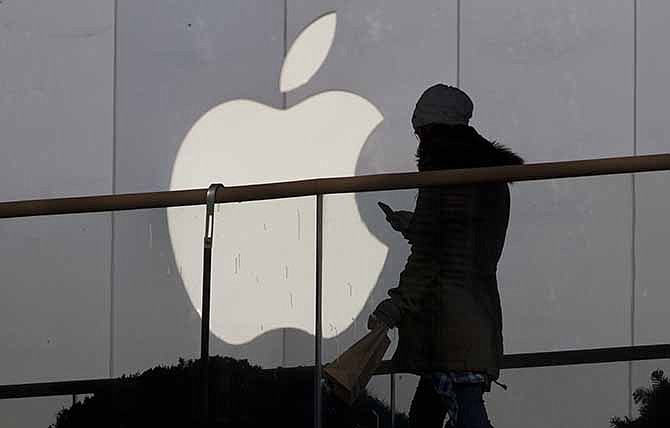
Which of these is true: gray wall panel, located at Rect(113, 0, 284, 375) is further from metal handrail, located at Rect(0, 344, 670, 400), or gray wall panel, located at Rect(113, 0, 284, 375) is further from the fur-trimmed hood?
metal handrail, located at Rect(0, 344, 670, 400)

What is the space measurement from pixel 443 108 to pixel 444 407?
726mm

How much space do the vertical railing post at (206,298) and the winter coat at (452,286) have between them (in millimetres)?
391

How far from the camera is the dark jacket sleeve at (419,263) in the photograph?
2.77 meters

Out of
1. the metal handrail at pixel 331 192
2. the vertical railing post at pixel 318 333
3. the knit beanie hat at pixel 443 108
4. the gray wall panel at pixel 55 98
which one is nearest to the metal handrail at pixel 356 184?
the metal handrail at pixel 331 192

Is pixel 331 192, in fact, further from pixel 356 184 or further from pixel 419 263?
pixel 419 263

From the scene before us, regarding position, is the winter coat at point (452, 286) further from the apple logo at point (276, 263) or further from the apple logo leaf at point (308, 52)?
the apple logo leaf at point (308, 52)

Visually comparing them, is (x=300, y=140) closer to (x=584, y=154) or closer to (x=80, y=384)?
(x=584, y=154)

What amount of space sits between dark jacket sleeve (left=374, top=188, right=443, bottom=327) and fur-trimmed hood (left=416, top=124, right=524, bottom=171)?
0.15 metres

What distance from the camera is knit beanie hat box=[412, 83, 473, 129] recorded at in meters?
3.04

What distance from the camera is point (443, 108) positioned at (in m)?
3.08

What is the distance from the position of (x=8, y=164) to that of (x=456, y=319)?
218 centimetres

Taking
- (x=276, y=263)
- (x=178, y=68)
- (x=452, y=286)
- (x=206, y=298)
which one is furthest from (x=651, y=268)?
(x=178, y=68)

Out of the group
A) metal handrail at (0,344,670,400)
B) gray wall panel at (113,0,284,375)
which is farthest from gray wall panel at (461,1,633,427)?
gray wall panel at (113,0,284,375)

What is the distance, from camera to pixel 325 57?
4520mm
